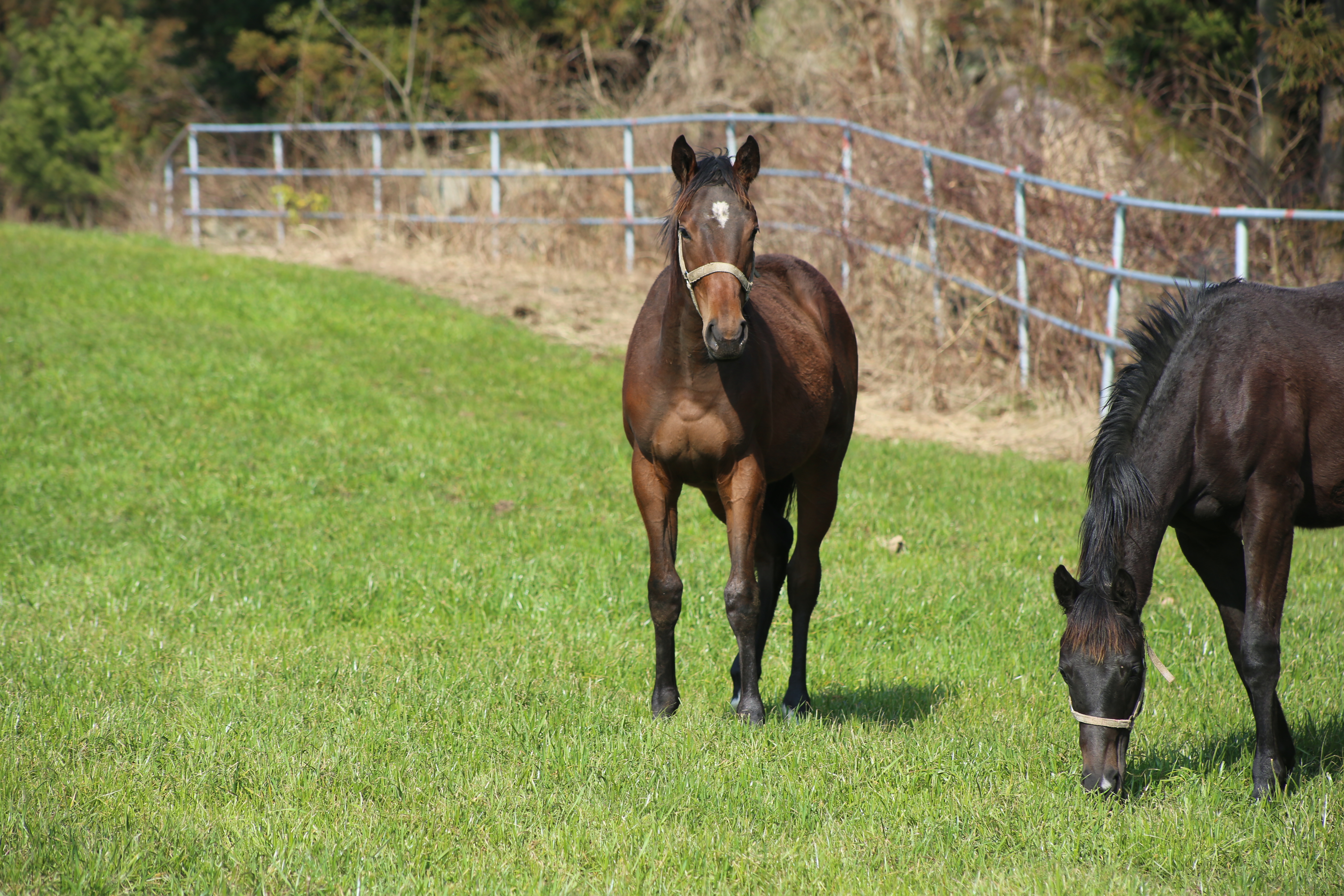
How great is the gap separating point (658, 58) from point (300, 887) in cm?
2081

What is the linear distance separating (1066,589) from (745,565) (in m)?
1.38

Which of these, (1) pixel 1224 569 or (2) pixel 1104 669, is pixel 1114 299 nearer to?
(1) pixel 1224 569

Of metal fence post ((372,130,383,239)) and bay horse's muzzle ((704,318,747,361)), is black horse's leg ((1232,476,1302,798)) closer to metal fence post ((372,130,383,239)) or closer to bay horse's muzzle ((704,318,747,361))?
bay horse's muzzle ((704,318,747,361))

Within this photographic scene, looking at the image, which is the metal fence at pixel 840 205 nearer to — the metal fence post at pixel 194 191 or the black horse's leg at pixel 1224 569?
the metal fence post at pixel 194 191

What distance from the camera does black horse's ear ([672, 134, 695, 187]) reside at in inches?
187

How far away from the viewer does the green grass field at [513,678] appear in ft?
12.5

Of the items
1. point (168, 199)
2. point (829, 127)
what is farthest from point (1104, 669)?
point (168, 199)

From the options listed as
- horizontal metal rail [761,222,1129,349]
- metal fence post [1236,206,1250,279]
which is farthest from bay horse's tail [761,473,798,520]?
horizontal metal rail [761,222,1129,349]

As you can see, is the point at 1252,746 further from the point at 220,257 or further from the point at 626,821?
the point at 220,257

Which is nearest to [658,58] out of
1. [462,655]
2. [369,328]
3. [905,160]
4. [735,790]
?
[905,160]

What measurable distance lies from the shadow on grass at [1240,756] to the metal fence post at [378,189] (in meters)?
16.0

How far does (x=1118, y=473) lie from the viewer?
431cm

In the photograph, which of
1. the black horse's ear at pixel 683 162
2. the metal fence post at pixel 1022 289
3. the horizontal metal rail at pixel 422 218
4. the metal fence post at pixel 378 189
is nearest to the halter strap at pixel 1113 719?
the black horse's ear at pixel 683 162

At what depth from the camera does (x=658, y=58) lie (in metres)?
22.4
